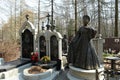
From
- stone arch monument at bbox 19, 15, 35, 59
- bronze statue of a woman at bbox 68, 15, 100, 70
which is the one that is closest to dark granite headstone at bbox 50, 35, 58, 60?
stone arch monument at bbox 19, 15, 35, 59

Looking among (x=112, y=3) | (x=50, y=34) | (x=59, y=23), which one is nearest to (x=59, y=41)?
(x=50, y=34)

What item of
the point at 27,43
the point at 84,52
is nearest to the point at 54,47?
the point at 27,43

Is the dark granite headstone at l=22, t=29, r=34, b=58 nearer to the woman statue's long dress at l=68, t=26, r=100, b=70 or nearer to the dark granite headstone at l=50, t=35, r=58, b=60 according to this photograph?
the dark granite headstone at l=50, t=35, r=58, b=60

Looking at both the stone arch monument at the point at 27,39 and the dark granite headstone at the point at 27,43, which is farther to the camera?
the dark granite headstone at the point at 27,43

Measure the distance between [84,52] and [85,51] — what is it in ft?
0.21

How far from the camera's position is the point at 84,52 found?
7.93m

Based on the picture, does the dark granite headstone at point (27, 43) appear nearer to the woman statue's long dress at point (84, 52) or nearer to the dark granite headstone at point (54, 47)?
the dark granite headstone at point (54, 47)

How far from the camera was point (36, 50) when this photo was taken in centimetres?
1201

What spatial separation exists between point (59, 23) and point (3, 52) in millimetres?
16682

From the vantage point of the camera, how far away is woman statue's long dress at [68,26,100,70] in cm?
782

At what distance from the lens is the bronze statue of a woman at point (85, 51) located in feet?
25.7

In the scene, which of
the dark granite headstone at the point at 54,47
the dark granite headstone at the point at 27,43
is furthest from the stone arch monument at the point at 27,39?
the dark granite headstone at the point at 54,47

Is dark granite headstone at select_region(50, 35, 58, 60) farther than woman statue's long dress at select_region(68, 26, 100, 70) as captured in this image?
Yes

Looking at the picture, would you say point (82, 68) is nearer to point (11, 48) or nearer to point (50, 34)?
point (50, 34)
